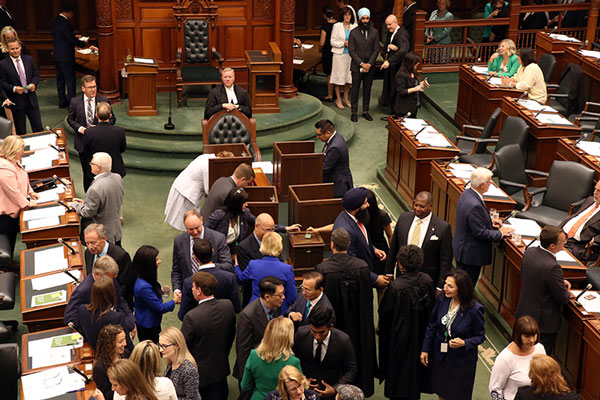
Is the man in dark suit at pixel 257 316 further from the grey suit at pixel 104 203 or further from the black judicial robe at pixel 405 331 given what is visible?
the grey suit at pixel 104 203

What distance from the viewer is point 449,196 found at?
28.2ft

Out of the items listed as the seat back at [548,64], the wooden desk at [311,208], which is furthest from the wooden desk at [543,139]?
the wooden desk at [311,208]

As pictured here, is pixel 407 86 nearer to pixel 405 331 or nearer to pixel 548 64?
pixel 548 64

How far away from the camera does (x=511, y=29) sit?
44.8ft

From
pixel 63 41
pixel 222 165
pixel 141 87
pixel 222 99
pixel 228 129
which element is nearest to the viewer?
pixel 222 165

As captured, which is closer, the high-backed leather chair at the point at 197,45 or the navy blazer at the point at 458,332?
the navy blazer at the point at 458,332

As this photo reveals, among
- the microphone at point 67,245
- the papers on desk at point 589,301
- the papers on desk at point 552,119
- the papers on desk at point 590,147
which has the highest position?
the papers on desk at point 552,119

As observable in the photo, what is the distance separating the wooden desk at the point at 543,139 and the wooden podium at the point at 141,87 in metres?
4.97

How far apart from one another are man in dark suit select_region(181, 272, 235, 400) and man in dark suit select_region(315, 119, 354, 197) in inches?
123

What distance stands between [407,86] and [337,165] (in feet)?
8.82

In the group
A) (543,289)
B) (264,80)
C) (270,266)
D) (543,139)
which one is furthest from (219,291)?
(264,80)

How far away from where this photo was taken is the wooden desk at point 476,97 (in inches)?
439

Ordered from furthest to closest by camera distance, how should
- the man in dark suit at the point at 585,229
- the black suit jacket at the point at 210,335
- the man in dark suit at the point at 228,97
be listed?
the man in dark suit at the point at 228,97, the man in dark suit at the point at 585,229, the black suit jacket at the point at 210,335

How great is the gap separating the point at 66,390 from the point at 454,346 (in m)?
2.66
